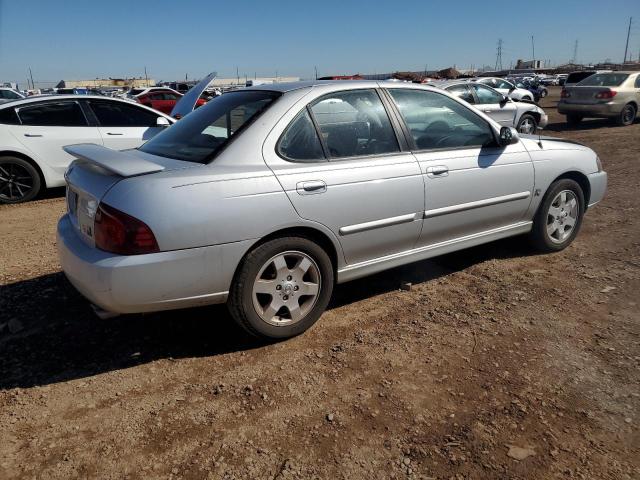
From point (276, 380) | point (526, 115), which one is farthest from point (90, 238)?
point (526, 115)

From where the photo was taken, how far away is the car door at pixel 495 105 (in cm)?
1170

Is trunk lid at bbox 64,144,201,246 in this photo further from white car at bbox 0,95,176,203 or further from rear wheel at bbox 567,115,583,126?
rear wheel at bbox 567,115,583,126

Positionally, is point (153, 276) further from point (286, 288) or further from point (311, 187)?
point (311, 187)

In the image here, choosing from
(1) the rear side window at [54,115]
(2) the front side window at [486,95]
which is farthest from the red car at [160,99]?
(1) the rear side window at [54,115]

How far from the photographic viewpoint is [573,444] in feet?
7.58

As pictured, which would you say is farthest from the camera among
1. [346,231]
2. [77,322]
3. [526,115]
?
[526,115]

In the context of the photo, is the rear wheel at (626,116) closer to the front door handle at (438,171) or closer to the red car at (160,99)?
the front door handle at (438,171)

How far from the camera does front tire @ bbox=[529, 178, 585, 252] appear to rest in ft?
14.8

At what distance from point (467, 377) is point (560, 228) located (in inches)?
99.6

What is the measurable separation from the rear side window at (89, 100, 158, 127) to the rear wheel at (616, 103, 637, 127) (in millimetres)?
13303

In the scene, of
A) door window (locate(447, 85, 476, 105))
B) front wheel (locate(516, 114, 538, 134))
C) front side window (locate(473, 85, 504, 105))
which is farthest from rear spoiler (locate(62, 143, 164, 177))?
front wheel (locate(516, 114, 538, 134))

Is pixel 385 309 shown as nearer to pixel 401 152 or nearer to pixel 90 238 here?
pixel 401 152

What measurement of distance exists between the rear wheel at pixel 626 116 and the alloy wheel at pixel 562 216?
12.1 meters

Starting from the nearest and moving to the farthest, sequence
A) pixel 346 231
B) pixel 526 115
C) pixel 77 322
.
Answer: pixel 346 231 → pixel 77 322 → pixel 526 115
